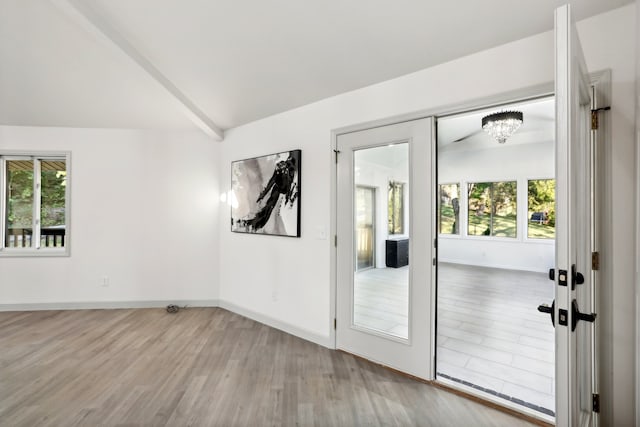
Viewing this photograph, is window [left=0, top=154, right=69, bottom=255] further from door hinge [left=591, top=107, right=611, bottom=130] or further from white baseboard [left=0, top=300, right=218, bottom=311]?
door hinge [left=591, top=107, right=611, bottom=130]

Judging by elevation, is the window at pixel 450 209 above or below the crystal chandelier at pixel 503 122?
below

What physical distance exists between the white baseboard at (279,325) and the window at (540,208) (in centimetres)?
626

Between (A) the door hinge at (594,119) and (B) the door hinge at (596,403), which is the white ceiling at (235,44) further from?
(B) the door hinge at (596,403)

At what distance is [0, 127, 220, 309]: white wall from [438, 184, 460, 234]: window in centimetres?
621

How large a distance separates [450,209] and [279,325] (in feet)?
20.7

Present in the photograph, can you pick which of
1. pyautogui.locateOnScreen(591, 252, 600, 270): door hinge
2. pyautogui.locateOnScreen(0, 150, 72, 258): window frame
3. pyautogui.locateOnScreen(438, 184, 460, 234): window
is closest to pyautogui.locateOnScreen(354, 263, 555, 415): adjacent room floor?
pyautogui.locateOnScreen(591, 252, 600, 270): door hinge

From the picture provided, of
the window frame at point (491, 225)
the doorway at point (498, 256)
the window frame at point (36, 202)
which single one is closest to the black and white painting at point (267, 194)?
the doorway at point (498, 256)

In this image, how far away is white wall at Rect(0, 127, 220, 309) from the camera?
13.4 ft

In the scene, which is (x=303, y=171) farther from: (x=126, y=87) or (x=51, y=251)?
(x=51, y=251)

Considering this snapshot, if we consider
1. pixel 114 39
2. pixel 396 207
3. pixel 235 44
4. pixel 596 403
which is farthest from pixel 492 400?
pixel 114 39

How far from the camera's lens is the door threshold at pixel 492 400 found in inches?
77.1

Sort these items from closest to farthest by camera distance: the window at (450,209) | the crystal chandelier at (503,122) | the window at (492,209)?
the crystal chandelier at (503,122), the window at (492,209), the window at (450,209)

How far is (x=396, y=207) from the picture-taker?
2.62 metres

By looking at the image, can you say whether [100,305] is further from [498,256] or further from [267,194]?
[498,256]
